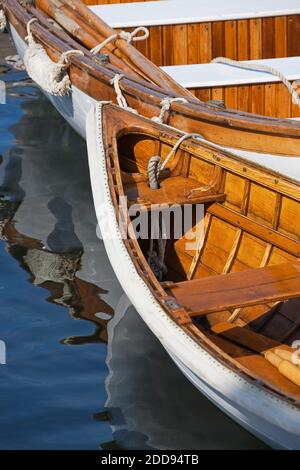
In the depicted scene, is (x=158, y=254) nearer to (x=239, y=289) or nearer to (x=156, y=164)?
(x=156, y=164)

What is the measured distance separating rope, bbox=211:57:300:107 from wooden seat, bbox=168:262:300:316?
8.25ft

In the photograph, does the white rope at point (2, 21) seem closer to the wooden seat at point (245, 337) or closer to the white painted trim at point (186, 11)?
the white painted trim at point (186, 11)

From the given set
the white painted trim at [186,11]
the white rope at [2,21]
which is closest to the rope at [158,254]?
the white painted trim at [186,11]

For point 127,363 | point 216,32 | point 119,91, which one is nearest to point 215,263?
point 127,363

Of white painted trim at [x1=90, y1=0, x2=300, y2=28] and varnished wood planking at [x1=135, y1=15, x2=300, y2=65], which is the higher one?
white painted trim at [x1=90, y1=0, x2=300, y2=28]

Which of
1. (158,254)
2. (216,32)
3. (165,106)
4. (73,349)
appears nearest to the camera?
(73,349)

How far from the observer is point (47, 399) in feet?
23.6

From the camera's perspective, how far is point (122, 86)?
9117 millimetres

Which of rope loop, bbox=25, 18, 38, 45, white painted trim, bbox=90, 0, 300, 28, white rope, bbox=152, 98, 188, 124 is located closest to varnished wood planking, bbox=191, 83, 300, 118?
white rope, bbox=152, 98, 188, 124

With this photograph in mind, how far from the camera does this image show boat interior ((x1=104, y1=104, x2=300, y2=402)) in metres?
6.96

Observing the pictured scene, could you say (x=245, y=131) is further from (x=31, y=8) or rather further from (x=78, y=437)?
(x=31, y=8)

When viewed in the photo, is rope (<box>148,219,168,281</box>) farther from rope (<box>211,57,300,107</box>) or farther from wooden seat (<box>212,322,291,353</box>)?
rope (<box>211,57,300,107</box>)

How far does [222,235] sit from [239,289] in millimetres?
1265
